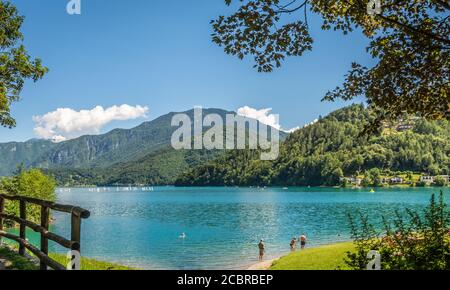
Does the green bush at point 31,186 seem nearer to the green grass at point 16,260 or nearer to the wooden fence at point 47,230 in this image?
the green grass at point 16,260

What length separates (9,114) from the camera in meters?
22.2

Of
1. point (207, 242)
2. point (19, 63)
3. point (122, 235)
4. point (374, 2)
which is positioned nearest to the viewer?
point (374, 2)

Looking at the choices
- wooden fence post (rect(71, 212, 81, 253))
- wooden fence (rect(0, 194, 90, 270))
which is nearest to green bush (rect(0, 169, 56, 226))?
wooden fence (rect(0, 194, 90, 270))

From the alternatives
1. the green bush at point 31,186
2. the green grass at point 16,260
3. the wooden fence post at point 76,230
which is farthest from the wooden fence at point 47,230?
the green bush at point 31,186

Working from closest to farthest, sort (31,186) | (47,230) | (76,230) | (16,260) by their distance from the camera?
1. (76,230)
2. (47,230)
3. (16,260)
4. (31,186)

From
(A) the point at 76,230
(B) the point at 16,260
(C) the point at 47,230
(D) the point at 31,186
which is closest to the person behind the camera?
(A) the point at 76,230

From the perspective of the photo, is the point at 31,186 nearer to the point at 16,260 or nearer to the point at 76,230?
the point at 16,260

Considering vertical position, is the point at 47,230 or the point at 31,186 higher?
the point at 47,230

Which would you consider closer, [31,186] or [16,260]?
[16,260]

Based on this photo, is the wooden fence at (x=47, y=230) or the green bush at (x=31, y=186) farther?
the green bush at (x=31, y=186)

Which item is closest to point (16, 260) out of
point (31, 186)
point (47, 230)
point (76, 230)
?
point (47, 230)
